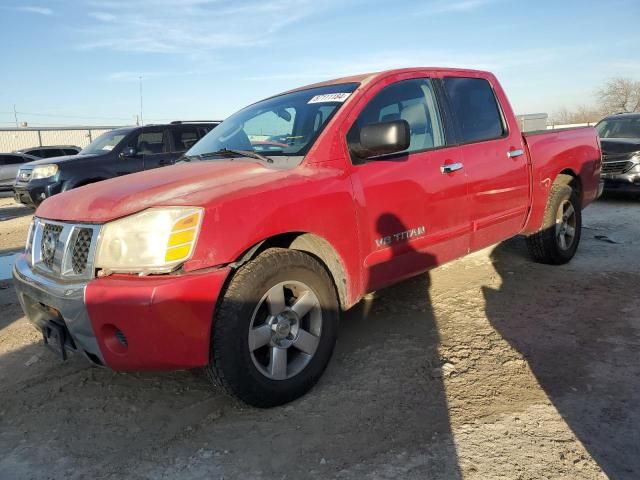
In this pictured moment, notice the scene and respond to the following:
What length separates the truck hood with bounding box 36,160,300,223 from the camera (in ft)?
8.34

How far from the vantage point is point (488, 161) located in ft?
13.4

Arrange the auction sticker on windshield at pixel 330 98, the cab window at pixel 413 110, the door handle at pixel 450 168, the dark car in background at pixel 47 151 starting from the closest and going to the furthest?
the auction sticker on windshield at pixel 330 98
the cab window at pixel 413 110
the door handle at pixel 450 168
the dark car in background at pixel 47 151

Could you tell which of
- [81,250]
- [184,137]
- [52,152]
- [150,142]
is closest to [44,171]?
[150,142]

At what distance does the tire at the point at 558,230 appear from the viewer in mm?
5016

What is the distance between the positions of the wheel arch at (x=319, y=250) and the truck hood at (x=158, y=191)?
1.09 feet

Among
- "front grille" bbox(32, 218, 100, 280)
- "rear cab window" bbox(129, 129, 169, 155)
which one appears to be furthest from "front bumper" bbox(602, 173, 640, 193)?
"front grille" bbox(32, 218, 100, 280)

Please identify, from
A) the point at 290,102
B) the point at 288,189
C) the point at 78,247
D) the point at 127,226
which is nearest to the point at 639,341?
the point at 288,189

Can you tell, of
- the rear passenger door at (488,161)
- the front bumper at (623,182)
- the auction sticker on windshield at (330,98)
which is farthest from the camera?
the front bumper at (623,182)

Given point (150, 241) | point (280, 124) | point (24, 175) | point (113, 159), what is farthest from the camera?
point (24, 175)

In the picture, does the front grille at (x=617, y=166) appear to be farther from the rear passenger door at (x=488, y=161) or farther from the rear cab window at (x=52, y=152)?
the rear cab window at (x=52, y=152)

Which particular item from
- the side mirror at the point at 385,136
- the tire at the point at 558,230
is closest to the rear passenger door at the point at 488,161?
the tire at the point at 558,230

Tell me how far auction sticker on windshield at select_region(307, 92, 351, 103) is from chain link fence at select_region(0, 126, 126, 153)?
106ft

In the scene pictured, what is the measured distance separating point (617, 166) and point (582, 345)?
7.43 m

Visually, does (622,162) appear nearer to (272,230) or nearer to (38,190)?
(272,230)
